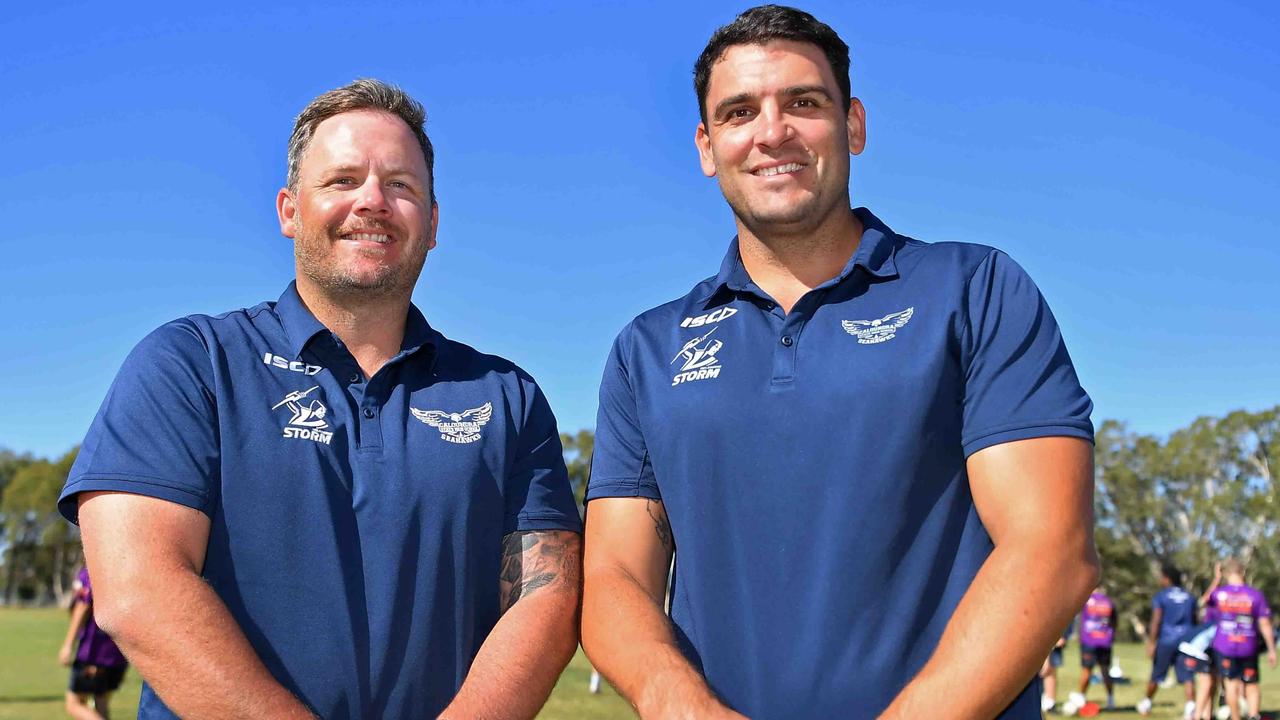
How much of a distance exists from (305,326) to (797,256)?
150 cm

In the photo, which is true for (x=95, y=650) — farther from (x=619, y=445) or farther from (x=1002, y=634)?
(x=1002, y=634)

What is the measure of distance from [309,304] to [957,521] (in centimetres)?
209

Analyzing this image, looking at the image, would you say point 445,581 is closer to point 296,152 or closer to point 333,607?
point 333,607

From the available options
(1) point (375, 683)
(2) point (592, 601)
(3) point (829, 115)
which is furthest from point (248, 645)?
(3) point (829, 115)

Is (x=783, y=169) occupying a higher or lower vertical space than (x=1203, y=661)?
higher

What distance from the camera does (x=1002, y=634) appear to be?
274 cm

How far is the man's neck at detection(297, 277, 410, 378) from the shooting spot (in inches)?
144

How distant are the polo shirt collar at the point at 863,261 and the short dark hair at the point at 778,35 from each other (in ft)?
1.28

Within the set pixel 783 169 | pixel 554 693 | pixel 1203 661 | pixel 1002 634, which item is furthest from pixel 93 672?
pixel 1203 661

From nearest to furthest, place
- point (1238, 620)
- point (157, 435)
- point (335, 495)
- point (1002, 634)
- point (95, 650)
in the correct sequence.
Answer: point (1002, 634) < point (157, 435) < point (335, 495) < point (95, 650) < point (1238, 620)

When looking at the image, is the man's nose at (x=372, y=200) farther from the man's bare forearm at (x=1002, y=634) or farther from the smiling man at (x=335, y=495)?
the man's bare forearm at (x=1002, y=634)

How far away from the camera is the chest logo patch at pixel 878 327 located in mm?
3080

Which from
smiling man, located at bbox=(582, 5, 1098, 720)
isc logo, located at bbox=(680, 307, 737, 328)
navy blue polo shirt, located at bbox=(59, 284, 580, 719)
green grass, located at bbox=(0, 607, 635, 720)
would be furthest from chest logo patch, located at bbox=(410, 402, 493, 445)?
green grass, located at bbox=(0, 607, 635, 720)

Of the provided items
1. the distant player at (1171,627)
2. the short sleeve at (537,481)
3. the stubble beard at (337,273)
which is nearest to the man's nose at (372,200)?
the stubble beard at (337,273)
